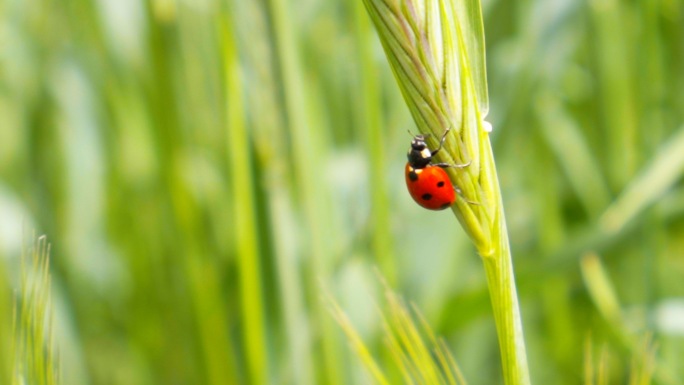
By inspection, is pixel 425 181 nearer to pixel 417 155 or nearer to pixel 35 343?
pixel 417 155

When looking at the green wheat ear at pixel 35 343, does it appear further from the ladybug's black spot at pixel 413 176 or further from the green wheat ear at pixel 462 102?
the ladybug's black spot at pixel 413 176

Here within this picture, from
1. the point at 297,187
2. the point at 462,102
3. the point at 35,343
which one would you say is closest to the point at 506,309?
the point at 462,102

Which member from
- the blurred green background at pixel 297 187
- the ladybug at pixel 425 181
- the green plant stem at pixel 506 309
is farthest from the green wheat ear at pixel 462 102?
the blurred green background at pixel 297 187

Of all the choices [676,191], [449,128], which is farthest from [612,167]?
[449,128]

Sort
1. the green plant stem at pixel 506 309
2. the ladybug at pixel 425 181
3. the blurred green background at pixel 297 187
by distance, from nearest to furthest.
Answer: the green plant stem at pixel 506 309 → the ladybug at pixel 425 181 → the blurred green background at pixel 297 187

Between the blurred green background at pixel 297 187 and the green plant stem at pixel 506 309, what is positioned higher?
the blurred green background at pixel 297 187

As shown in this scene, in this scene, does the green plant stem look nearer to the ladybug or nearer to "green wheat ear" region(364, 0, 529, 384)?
"green wheat ear" region(364, 0, 529, 384)
